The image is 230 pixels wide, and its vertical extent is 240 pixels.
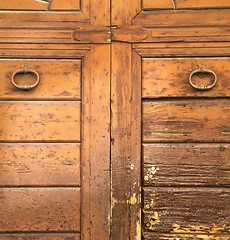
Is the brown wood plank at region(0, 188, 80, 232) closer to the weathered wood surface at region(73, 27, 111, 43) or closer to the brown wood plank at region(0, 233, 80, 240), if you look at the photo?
the brown wood plank at region(0, 233, 80, 240)

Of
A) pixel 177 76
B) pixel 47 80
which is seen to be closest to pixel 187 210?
pixel 177 76

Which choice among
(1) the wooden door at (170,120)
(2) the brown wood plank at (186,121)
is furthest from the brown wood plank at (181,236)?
(2) the brown wood plank at (186,121)

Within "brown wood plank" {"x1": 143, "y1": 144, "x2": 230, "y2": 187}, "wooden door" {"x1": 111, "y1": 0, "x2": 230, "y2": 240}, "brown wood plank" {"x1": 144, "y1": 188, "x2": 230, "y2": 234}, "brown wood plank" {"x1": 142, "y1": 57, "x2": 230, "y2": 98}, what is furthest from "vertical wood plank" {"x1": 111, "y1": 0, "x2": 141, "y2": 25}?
"brown wood plank" {"x1": 144, "y1": 188, "x2": 230, "y2": 234}

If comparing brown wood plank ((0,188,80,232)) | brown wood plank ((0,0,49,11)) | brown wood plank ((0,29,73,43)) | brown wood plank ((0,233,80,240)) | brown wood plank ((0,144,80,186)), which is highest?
brown wood plank ((0,0,49,11))

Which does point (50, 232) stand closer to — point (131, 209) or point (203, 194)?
point (131, 209)

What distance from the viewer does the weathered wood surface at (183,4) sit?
100 centimetres

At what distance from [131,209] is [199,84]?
692 mm

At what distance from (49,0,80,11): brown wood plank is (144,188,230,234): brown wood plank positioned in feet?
3.15

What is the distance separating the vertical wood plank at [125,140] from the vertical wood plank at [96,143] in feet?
0.11

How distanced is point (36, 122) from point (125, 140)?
44cm

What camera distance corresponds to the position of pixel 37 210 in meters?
1.00

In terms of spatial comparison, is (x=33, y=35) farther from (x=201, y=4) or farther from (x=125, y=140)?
(x=201, y=4)

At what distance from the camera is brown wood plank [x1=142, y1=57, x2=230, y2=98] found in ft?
3.28

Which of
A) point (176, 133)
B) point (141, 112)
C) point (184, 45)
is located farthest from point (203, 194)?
point (184, 45)
